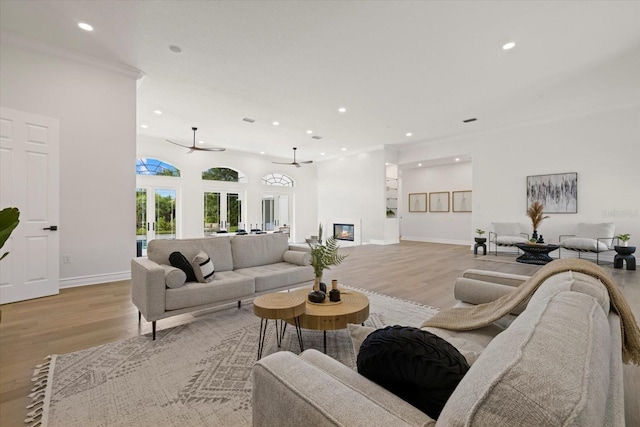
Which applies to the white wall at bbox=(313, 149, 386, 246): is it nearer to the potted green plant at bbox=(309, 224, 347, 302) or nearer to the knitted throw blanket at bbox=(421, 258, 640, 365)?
the potted green plant at bbox=(309, 224, 347, 302)

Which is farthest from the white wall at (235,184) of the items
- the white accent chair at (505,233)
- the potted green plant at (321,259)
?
the potted green plant at (321,259)

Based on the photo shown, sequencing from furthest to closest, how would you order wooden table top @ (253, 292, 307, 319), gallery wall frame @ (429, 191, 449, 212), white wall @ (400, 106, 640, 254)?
gallery wall frame @ (429, 191, 449, 212) → white wall @ (400, 106, 640, 254) → wooden table top @ (253, 292, 307, 319)

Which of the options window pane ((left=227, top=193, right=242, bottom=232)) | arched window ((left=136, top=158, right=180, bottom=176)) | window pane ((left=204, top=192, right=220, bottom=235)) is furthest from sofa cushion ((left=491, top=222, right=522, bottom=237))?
arched window ((left=136, top=158, right=180, bottom=176))

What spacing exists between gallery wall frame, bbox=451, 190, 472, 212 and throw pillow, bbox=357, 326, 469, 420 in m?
10.6

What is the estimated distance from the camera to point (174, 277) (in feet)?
9.04

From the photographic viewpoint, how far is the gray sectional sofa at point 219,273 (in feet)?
8.73

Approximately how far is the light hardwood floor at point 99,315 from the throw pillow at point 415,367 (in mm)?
1641

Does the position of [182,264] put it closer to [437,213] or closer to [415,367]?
[415,367]

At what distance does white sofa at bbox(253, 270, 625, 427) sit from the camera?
50 centimetres

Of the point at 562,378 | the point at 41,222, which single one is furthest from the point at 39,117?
the point at 562,378

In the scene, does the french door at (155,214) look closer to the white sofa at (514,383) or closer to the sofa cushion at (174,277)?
the sofa cushion at (174,277)

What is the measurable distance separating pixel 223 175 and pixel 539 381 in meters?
10.7

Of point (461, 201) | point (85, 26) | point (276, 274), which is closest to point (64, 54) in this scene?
point (85, 26)

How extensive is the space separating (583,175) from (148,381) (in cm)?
906
